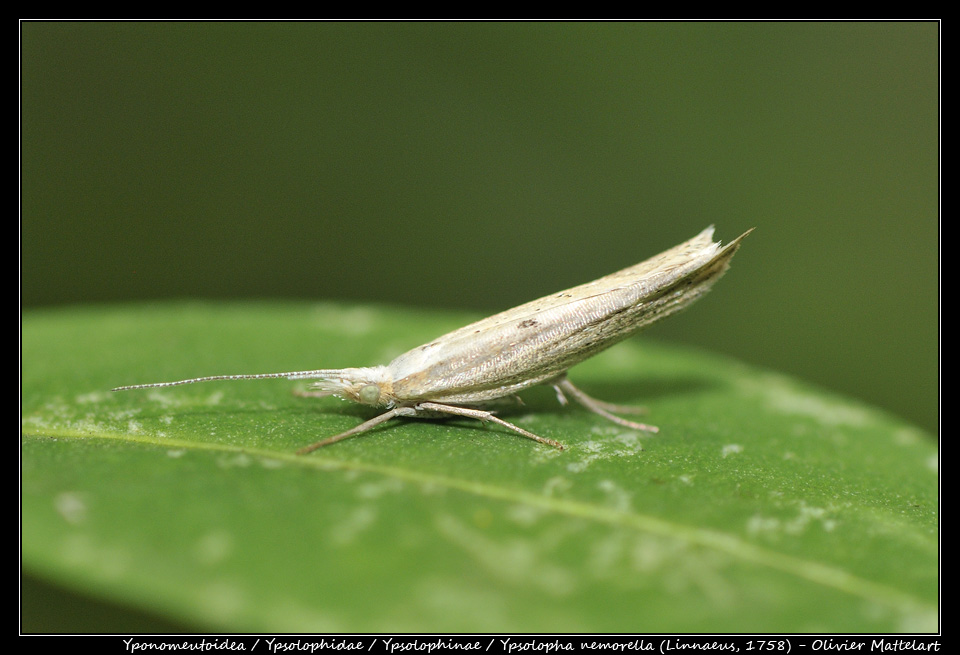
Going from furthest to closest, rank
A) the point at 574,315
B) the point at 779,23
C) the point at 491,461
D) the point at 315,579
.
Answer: the point at 779,23
the point at 574,315
the point at 491,461
the point at 315,579

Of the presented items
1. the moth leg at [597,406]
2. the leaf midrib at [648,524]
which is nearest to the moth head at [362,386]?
the leaf midrib at [648,524]

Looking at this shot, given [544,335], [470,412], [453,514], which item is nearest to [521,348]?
[544,335]

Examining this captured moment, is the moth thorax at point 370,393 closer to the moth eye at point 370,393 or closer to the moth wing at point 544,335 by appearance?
the moth eye at point 370,393

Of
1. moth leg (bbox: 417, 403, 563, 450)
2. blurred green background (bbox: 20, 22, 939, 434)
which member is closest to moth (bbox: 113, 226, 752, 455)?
moth leg (bbox: 417, 403, 563, 450)

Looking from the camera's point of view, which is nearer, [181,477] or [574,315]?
[181,477]

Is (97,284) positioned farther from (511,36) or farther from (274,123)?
(511,36)

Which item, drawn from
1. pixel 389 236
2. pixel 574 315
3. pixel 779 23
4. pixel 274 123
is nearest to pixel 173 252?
pixel 274 123
